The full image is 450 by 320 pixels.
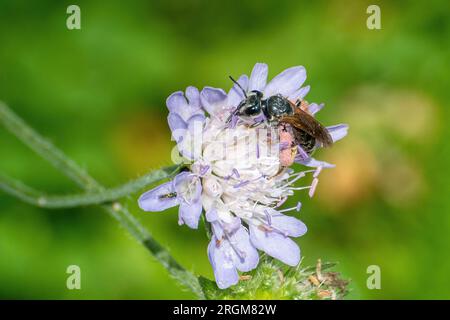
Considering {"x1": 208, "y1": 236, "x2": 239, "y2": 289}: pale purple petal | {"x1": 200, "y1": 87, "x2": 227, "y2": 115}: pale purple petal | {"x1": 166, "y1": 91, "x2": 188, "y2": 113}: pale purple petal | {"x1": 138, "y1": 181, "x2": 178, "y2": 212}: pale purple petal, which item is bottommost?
{"x1": 208, "y1": 236, "x2": 239, "y2": 289}: pale purple petal

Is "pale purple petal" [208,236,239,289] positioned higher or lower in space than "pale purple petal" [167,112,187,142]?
lower

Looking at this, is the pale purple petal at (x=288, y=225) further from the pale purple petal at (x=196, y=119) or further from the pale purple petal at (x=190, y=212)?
the pale purple petal at (x=196, y=119)

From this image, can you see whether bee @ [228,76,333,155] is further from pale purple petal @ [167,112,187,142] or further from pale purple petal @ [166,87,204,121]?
pale purple petal @ [167,112,187,142]

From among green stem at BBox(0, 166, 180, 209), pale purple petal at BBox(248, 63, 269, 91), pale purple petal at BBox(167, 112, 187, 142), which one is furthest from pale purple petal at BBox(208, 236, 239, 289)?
pale purple petal at BBox(248, 63, 269, 91)

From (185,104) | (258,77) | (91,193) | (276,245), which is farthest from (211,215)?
(91,193)

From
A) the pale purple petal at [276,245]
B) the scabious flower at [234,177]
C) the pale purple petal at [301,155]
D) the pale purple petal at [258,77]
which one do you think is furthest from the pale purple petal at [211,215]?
the pale purple petal at [258,77]

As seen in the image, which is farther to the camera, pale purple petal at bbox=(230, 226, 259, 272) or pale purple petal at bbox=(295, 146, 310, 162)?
pale purple petal at bbox=(295, 146, 310, 162)
